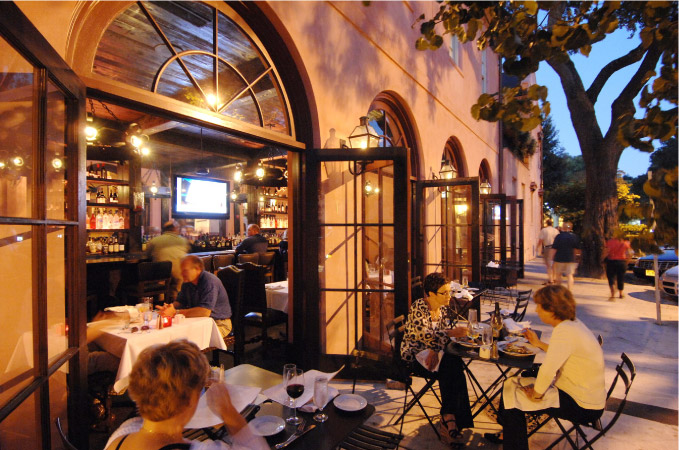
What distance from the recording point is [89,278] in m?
6.73

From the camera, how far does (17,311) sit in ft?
5.33

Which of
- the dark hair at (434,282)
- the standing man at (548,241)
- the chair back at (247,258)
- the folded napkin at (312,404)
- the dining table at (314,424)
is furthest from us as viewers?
the standing man at (548,241)

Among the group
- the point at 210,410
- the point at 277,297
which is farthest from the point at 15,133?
the point at 277,297

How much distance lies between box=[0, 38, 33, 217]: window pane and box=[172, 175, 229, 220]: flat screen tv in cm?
901

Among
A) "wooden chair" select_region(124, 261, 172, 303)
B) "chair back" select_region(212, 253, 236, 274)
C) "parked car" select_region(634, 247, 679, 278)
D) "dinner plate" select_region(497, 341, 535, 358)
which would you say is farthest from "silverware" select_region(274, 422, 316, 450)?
"parked car" select_region(634, 247, 679, 278)

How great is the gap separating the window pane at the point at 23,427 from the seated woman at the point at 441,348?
8.80 ft

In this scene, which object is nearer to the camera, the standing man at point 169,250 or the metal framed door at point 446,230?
the metal framed door at point 446,230

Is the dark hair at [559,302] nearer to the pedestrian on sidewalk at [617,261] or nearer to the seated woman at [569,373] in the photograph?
the seated woman at [569,373]

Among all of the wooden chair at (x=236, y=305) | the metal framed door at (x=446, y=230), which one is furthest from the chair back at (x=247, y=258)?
the metal framed door at (x=446, y=230)

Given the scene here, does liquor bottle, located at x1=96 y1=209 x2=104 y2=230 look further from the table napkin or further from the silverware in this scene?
the silverware

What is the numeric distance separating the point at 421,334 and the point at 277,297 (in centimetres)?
267

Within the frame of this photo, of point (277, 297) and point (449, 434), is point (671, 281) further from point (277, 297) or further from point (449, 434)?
point (277, 297)

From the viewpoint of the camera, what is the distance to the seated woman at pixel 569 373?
8.45ft

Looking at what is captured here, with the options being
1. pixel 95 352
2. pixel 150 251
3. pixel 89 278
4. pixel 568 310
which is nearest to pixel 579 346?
pixel 568 310
